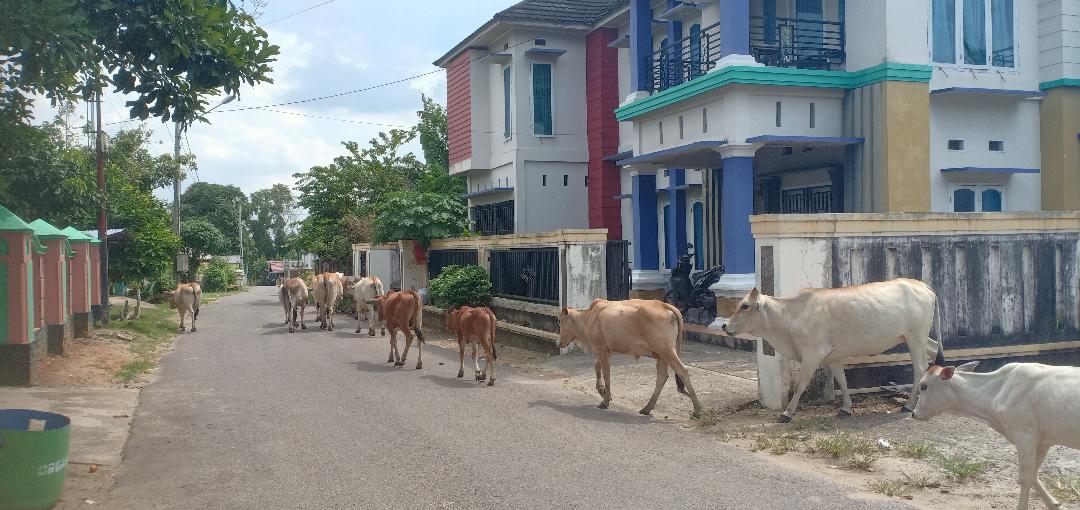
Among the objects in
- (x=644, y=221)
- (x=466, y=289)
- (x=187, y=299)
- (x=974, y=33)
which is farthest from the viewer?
(x=187, y=299)

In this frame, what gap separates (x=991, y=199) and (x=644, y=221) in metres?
7.20

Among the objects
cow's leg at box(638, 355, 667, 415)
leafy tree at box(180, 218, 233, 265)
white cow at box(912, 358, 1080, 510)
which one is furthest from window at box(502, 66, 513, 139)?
leafy tree at box(180, 218, 233, 265)

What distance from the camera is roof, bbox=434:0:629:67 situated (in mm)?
24812

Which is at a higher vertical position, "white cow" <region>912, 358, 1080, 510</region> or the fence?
the fence

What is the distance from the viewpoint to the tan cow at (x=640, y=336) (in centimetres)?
1053

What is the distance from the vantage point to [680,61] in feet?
60.8

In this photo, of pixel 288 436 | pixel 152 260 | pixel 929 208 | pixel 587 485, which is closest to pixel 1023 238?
pixel 929 208

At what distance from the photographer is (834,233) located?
10.4m

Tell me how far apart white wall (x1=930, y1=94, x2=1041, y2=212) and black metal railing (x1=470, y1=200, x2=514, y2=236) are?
1286cm

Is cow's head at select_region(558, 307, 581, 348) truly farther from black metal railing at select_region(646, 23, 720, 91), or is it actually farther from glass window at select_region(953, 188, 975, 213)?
glass window at select_region(953, 188, 975, 213)

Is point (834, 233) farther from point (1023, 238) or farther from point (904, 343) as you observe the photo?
point (1023, 238)

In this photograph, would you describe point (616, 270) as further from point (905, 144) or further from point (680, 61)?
point (905, 144)

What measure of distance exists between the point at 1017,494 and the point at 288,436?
694 cm

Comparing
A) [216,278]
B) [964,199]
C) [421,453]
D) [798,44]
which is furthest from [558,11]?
[216,278]
